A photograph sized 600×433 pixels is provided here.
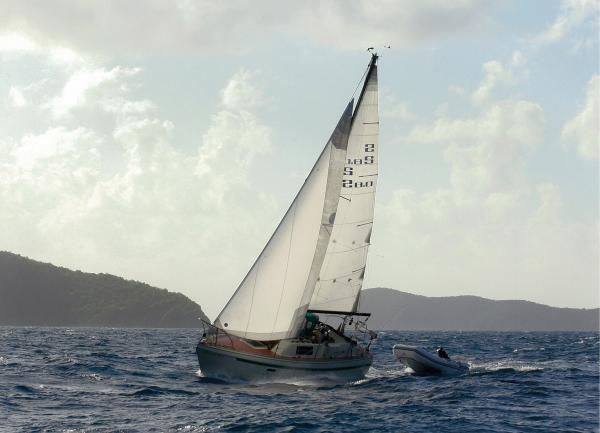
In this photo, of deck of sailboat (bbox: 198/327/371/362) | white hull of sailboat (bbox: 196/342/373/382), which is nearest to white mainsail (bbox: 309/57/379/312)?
deck of sailboat (bbox: 198/327/371/362)

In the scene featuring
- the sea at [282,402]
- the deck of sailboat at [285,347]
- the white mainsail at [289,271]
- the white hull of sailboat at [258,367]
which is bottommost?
the sea at [282,402]

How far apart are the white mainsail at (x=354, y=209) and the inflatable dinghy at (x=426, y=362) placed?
6.92m

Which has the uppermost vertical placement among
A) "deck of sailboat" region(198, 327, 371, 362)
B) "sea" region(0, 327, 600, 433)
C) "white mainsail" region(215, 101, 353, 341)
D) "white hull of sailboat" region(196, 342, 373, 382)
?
"white mainsail" region(215, 101, 353, 341)

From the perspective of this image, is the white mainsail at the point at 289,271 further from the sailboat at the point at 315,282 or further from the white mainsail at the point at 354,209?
the white mainsail at the point at 354,209

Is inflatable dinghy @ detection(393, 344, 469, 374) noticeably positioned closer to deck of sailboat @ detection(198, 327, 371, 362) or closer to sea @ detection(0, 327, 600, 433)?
sea @ detection(0, 327, 600, 433)

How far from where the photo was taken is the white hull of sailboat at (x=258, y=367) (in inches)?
1196

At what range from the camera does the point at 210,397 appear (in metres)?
26.9

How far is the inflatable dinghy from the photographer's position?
38281 millimetres

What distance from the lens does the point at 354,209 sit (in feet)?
111

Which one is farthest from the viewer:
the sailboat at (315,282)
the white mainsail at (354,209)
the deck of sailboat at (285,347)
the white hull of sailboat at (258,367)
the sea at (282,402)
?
the white mainsail at (354,209)

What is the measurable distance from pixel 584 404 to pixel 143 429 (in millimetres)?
17171

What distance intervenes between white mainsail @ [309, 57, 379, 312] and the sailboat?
1.9 inches

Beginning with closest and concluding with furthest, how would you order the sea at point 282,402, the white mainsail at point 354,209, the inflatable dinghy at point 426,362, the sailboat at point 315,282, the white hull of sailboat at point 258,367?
the sea at point 282,402
the white hull of sailboat at point 258,367
the sailboat at point 315,282
the white mainsail at point 354,209
the inflatable dinghy at point 426,362

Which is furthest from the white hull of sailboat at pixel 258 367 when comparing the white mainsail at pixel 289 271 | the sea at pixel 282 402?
the white mainsail at pixel 289 271
